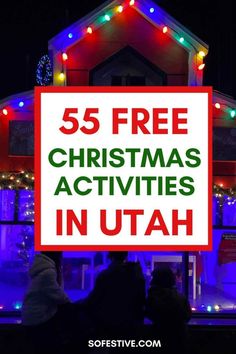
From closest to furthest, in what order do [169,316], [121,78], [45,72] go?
[169,316]
[121,78]
[45,72]

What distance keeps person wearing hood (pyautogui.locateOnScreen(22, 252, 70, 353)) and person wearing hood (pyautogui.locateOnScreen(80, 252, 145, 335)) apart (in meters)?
0.27

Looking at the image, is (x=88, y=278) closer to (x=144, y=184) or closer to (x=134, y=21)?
(x=134, y=21)

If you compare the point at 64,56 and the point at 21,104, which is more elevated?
the point at 64,56

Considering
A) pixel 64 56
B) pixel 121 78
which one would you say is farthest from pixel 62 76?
pixel 121 78

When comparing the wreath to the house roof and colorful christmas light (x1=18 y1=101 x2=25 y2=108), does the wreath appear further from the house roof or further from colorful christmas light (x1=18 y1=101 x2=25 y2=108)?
colorful christmas light (x1=18 y1=101 x2=25 y2=108)

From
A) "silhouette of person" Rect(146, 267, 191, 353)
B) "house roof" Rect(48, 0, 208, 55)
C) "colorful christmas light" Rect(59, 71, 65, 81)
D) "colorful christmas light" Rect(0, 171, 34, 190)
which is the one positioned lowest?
"silhouette of person" Rect(146, 267, 191, 353)

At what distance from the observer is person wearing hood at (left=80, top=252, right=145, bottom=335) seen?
16.5 ft

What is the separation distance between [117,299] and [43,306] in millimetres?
686

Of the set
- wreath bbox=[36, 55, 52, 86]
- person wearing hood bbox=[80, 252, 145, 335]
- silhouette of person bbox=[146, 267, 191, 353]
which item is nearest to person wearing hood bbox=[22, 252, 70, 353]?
person wearing hood bbox=[80, 252, 145, 335]

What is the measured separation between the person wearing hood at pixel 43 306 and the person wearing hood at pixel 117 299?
27 centimetres

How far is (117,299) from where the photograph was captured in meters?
5.07

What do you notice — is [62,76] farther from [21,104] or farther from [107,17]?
[107,17]

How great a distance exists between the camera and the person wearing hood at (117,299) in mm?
5039

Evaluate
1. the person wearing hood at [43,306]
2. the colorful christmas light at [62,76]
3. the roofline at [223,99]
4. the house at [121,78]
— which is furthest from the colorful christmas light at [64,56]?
the person wearing hood at [43,306]
